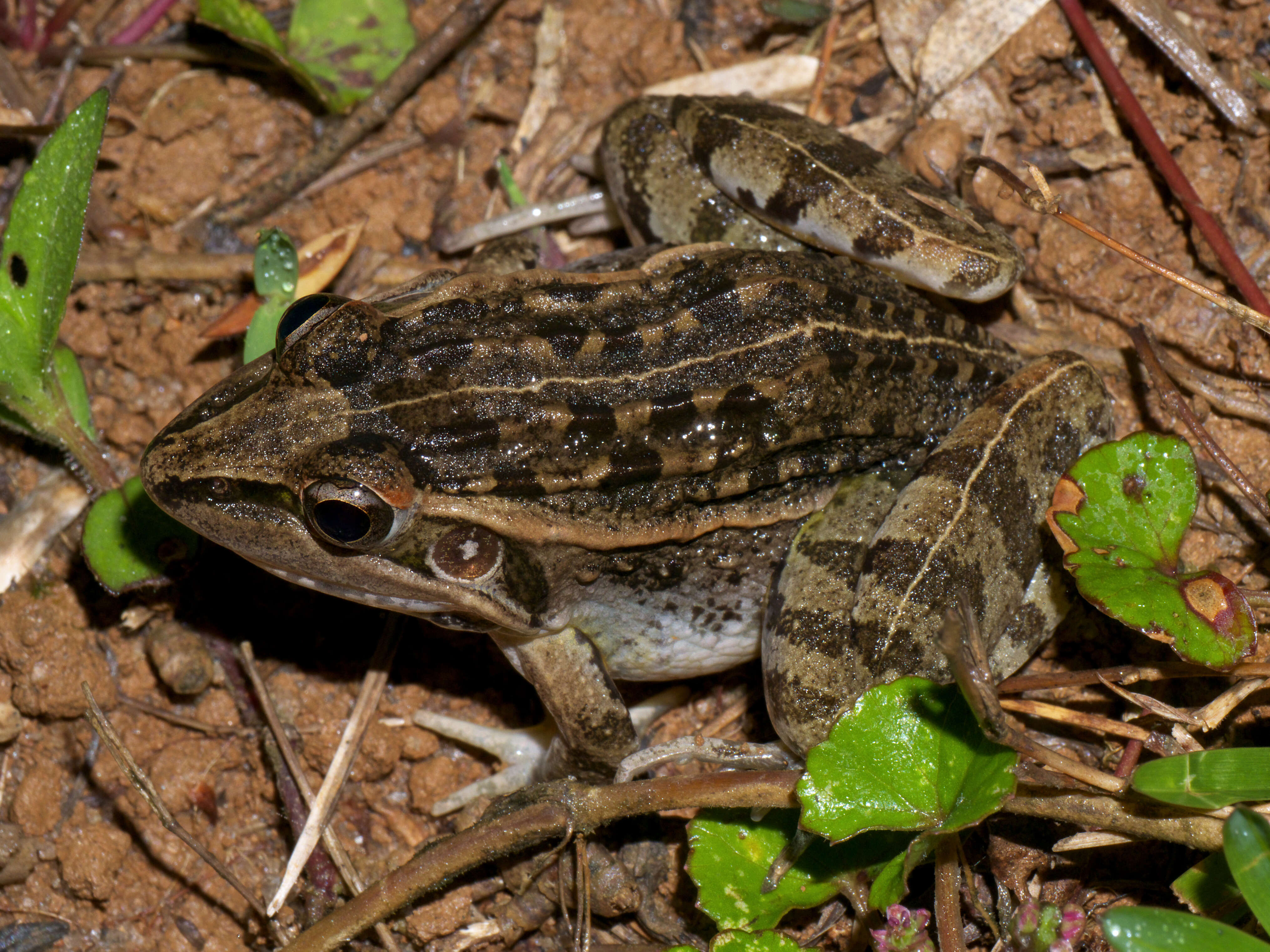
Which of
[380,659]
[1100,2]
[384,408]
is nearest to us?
[384,408]

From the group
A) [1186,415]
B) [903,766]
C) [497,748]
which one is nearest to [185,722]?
[497,748]

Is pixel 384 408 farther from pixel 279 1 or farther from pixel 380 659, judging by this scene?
pixel 279 1

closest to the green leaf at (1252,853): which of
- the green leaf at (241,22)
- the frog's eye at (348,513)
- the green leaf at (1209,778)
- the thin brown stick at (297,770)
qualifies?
the green leaf at (1209,778)

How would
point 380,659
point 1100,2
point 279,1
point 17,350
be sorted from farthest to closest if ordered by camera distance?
point 279,1
point 1100,2
point 380,659
point 17,350

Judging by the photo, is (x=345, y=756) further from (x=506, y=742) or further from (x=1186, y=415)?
(x=1186, y=415)

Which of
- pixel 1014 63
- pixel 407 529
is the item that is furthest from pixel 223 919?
pixel 1014 63

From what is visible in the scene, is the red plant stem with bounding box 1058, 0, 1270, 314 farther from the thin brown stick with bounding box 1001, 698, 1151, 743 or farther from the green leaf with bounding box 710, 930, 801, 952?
the green leaf with bounding box 710, 930, 801, 952

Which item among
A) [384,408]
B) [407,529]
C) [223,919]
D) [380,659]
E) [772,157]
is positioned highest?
[772,157]
